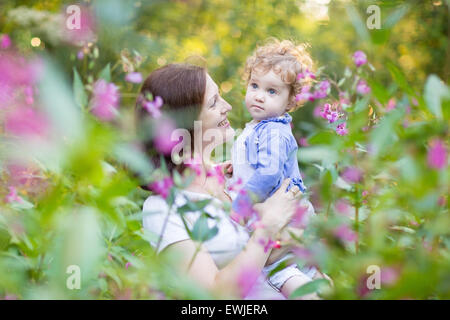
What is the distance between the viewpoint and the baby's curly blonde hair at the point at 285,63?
1645 mm

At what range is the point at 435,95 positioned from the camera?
2.27 feet

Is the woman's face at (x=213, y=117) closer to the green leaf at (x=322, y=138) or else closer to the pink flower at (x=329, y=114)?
the pink flower at (x=329, y=114)

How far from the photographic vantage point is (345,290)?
0.69 m

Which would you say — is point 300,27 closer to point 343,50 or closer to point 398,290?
point 343,50

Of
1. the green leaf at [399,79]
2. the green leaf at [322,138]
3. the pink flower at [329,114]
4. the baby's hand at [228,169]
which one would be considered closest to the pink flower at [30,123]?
the green leaf at [322,138]

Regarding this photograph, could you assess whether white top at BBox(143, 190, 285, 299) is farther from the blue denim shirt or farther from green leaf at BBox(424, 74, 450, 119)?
green leaf at BBox(424, 74, 450, 119)

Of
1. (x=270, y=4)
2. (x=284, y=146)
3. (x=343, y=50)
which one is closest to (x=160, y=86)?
(x=284, y=146)

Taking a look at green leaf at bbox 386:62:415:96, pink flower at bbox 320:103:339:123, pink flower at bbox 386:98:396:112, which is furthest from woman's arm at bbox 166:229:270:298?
green leaf at bbox 386:62:415:96

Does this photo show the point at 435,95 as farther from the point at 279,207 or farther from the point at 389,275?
the point at 279,207

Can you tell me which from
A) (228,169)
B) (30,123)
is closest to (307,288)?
(30,123)

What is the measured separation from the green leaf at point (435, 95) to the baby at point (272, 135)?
0.74m

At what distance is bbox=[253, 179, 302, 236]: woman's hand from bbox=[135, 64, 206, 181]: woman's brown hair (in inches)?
11.0

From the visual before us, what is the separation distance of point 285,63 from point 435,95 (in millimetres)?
997

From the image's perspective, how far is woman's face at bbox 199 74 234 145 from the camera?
1.45 metres
